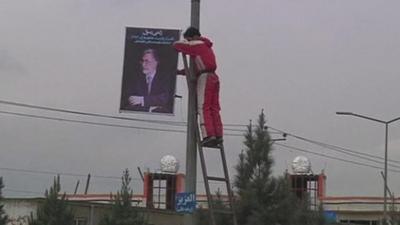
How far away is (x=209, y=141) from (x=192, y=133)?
0.31 m

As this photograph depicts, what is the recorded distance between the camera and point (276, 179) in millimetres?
15898

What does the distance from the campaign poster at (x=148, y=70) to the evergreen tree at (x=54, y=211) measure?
16.2 m

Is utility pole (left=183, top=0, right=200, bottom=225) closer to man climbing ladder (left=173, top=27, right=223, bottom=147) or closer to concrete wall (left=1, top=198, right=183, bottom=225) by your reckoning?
man climbing ladder (left=173, top=27, right=223, bottom=147)

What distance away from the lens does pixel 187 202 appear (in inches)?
547

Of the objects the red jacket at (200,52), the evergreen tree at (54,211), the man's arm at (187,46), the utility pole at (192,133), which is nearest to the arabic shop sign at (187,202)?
the utility pole at (192,133)

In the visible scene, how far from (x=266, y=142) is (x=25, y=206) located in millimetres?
24643

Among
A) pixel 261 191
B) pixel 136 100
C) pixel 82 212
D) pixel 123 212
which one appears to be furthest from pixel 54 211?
pixel 136 100

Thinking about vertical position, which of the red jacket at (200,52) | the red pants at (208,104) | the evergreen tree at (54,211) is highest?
the red jacket at (200,52)

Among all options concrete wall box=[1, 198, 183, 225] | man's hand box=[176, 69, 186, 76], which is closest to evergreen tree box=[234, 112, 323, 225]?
man's hand box=[176, 69, 186, 76]

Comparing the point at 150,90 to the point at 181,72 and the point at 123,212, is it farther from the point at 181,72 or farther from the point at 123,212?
the point at 123,212

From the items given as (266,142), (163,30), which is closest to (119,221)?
(266,142)

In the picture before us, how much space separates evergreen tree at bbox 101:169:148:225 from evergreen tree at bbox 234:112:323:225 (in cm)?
1545

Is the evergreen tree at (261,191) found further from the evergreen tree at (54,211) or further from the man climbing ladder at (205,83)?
the evergreen tree at (54,211)

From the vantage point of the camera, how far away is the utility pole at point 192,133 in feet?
46.3
